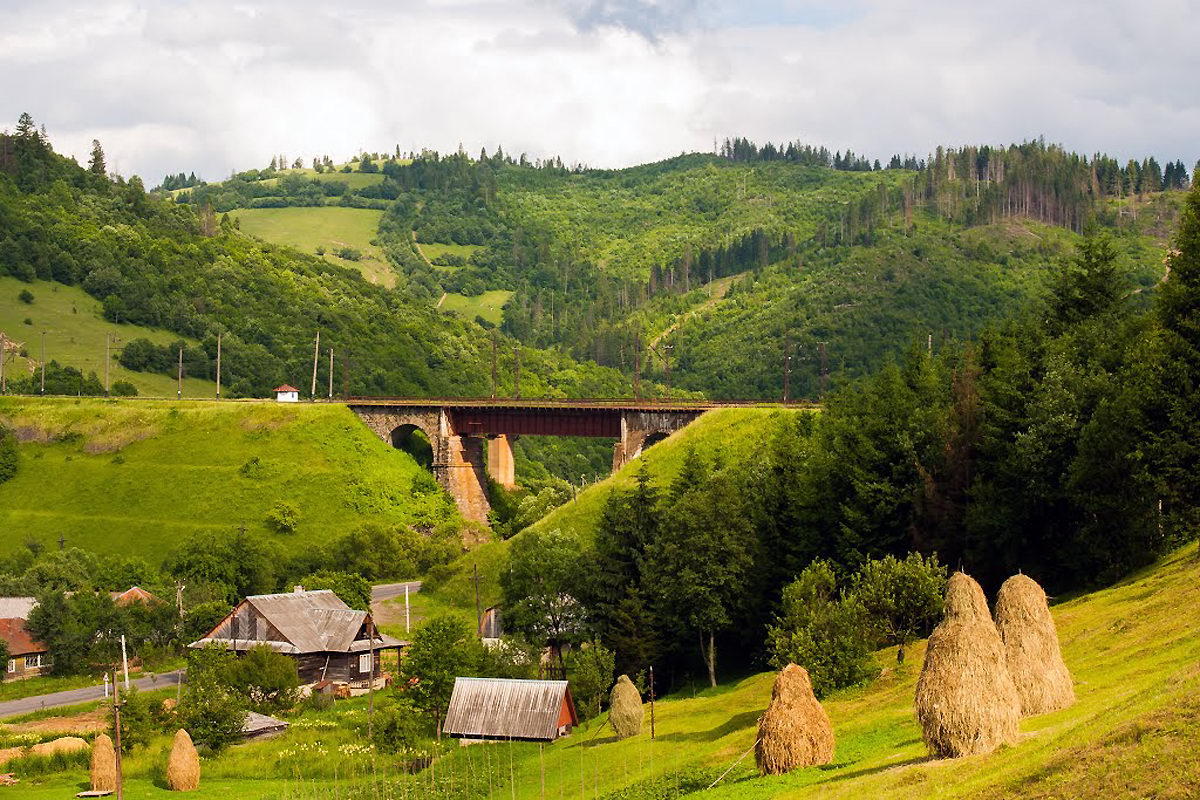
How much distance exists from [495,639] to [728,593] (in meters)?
21.1

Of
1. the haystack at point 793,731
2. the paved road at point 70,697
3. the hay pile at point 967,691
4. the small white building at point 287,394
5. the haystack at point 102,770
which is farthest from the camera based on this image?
the small white building at point 287,394

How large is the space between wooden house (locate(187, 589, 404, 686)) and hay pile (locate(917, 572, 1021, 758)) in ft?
182

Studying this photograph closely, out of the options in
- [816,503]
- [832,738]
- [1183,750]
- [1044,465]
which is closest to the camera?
[1183,750]

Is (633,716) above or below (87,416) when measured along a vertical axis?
below

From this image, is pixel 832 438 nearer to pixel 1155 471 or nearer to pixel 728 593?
pixel 728 593

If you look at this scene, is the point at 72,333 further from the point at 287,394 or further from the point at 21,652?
the point at 21,652

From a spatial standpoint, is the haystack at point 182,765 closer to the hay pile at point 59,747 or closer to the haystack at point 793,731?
the hay pile at point 59,747

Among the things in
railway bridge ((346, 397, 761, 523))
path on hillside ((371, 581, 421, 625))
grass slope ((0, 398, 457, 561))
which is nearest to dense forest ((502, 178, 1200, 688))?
path on hillside ((371, 581, 421, 625))

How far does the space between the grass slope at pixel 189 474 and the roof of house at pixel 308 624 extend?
34556mm

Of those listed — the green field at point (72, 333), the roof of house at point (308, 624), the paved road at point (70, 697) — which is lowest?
the paved road at point (70, 697)

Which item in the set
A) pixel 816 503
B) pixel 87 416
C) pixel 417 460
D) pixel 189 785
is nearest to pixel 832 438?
pixel 816 503

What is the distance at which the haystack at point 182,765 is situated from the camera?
191 feet

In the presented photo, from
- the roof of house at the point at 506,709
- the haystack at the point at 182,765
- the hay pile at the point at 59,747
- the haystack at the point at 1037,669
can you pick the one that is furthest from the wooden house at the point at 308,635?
the haystack at the point at 1037,669

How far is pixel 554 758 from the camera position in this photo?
58.0 m
